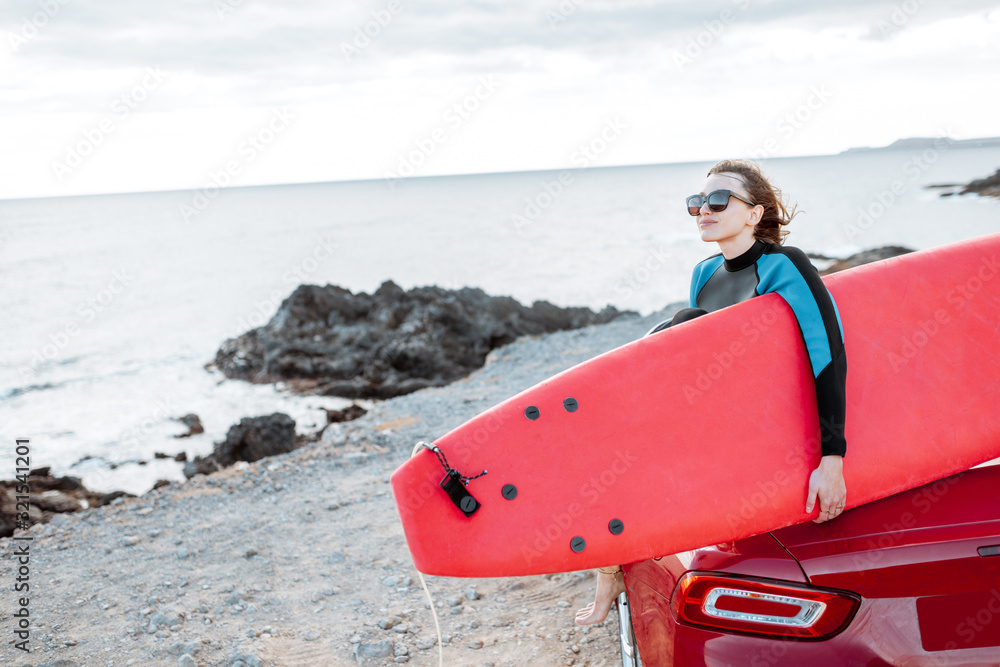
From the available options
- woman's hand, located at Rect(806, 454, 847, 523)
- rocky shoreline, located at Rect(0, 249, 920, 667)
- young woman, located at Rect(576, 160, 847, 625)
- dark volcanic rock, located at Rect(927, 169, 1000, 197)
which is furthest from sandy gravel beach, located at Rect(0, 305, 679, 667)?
dark volcanic rock, located at Rect(927, 169, 1000, 197)

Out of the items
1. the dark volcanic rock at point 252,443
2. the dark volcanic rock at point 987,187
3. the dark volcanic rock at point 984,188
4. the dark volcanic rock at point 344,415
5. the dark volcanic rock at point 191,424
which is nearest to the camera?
the dark volcanic rock at point 252,443

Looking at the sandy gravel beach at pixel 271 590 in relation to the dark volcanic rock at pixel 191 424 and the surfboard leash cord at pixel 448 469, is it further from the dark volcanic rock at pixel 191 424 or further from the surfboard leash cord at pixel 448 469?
the dark volcanic rock at pixel 191 424

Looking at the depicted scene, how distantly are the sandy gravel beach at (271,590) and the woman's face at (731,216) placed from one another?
201 cm

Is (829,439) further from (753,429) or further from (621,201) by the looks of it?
(621,201)

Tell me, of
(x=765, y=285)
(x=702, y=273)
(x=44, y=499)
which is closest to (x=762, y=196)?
(x=765, y=285)

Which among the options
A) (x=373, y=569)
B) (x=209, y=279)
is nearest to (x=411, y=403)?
(x=373, y=569)

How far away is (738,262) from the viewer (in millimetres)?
2645

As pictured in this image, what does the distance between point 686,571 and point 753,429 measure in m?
0.71

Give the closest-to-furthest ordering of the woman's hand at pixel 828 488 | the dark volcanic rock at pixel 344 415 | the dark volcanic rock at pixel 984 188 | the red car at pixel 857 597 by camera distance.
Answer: the red car at pixel 857 597, the woman's hand at pixel 828 488, the dark volcanic rock at pixel 344 415, the dark volcanic rock at pixel 984 188

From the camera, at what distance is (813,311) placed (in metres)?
2.20

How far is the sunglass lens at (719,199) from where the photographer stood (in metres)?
2.53

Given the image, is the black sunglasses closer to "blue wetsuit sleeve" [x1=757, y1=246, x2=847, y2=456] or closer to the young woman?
the young woman

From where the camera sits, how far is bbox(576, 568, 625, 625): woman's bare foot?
101 inches

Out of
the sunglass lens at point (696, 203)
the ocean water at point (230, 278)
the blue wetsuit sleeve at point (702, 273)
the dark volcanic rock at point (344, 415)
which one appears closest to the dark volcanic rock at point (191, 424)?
the ocean water at point (230, 278)
